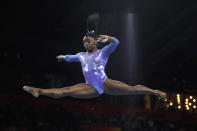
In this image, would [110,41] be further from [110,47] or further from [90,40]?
[90,40]

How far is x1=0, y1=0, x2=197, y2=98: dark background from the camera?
1104 centimetres

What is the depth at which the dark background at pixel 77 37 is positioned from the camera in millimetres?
11039

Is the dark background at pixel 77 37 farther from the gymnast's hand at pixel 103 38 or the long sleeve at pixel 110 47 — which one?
the gymnast's hand at pixel 103 38

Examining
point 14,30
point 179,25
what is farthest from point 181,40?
point 14,30

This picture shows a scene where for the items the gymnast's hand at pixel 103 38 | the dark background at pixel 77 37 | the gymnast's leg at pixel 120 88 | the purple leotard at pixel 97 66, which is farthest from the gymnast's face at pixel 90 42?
the dark background at pixel 77 37

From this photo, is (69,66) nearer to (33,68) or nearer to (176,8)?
(33,68)

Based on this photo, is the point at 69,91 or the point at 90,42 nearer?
Answer: the point at 69,91

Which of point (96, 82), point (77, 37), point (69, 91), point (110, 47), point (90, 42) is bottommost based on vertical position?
point (69, 91)

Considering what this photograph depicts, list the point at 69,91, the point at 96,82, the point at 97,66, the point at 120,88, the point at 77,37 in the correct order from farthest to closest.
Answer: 1. the point at 77,37
2. the point at 97,66
3. the point at 96,82
4. the point at 120,88
5. the point at 69,91

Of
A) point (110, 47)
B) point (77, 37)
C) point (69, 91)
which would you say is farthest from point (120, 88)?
point (77, 37)

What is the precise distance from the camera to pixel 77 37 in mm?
12602

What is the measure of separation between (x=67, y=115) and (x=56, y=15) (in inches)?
152

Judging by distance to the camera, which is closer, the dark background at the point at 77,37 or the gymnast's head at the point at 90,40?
the gymnast's head at the point at 90,40

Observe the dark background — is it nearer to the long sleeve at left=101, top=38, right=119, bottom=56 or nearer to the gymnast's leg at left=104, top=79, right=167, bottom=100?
the long sleeve at left=101, top=38, right=119, bottom=56
